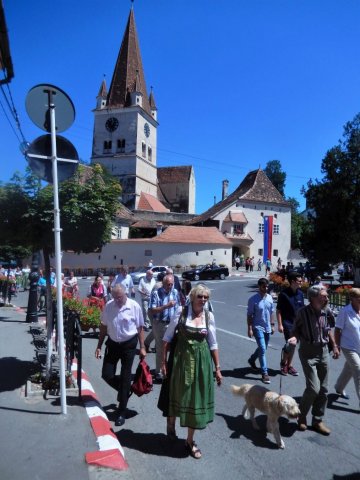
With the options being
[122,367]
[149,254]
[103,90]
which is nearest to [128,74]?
[103,90]

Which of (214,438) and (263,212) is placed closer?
(214,438)

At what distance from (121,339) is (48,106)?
308 cm

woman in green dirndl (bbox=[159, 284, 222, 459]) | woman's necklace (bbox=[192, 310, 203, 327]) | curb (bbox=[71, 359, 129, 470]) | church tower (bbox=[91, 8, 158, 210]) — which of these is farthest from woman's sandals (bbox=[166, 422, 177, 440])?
church tower (bbox=[91, 8, 158, 210])

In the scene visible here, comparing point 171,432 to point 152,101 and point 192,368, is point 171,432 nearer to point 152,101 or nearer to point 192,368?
point 192,368

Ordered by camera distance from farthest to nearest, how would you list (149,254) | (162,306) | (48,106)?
(149,254) < (162,306) < (48,106)

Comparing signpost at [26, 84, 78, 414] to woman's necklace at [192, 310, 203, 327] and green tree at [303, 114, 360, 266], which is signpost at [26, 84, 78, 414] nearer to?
woman's necklace at [192, 310, 203, 327]

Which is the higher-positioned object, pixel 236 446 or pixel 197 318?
pixel 197 318

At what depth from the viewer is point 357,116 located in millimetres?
30859

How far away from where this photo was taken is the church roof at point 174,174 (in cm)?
8388

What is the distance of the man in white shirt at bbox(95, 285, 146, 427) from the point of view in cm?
517

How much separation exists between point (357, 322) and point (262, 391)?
1.86 metres

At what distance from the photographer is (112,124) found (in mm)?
71000

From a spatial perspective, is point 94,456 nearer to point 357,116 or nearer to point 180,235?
point 357,116

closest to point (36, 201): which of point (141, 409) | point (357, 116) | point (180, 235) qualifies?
point (141, 409)
